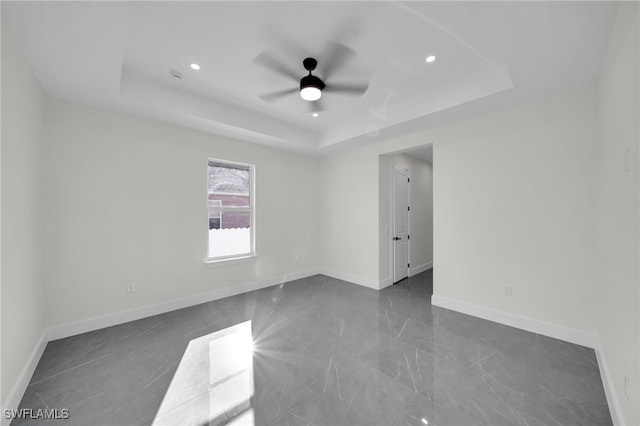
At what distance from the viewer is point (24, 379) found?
1.85 m

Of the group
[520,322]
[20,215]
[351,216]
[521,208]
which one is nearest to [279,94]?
[20,215]

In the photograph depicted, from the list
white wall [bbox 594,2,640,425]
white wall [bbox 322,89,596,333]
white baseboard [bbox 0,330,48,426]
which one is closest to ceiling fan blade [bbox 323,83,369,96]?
white wall [bbox 594,2,640,425]

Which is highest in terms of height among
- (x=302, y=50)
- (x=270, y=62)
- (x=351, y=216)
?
(x=302, y=50)

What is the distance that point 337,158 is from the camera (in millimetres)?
5035

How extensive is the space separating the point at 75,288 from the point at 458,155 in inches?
198

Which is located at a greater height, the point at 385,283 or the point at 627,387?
the point at 627,387

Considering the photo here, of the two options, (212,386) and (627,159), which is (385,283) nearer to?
(212,386)

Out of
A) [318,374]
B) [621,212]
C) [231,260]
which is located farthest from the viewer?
[231,260]

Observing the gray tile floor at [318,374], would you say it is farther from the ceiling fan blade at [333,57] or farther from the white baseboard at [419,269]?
the ceiling fan blade at [333,57]

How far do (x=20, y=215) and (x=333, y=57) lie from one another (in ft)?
9.33

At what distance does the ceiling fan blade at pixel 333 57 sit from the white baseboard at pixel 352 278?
3444 mm

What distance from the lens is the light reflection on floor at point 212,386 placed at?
5.27ft

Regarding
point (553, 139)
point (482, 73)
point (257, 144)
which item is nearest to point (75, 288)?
point (257, 144)

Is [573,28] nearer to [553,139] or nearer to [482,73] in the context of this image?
[482,73]
